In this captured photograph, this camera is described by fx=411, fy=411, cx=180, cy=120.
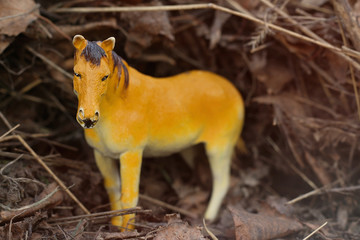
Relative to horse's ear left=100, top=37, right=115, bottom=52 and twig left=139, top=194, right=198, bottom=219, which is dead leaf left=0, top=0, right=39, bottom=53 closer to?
horse's ear left=100, top=37, right=115, bottom=52

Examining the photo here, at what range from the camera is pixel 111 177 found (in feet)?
7.13

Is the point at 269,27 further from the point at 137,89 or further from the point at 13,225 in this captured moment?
the point at 13,225

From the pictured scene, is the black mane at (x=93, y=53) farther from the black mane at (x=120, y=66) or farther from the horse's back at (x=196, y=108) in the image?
the horse's back at (x=196, y=108)

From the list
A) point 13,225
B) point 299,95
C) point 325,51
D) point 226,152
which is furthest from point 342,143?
point 13,225

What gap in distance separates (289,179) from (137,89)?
1.30 m

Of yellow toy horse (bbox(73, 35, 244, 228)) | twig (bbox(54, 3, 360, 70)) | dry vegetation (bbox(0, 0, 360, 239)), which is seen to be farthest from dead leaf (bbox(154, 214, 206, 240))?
twig (bbox(54, 3, 360, 70))

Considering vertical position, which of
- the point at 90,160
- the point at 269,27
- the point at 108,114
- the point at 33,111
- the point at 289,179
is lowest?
the point at 289,179

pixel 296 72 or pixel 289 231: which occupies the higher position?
pixel 296 72

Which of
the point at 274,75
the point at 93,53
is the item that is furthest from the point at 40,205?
the point at 274,75

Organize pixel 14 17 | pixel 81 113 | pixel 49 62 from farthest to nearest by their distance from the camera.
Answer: pixel 49 62, pixel 14 17, pixel 81 113

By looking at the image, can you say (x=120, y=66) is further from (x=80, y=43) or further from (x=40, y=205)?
(x=40, y=205)

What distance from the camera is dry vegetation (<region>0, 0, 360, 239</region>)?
83.2 inches

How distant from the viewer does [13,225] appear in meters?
1.76

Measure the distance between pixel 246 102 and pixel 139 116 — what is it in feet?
3.36
